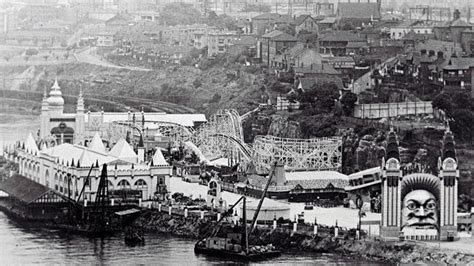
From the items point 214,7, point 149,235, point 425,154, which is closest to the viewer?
point 149,235

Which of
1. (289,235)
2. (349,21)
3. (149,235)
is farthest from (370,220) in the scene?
(349,21)

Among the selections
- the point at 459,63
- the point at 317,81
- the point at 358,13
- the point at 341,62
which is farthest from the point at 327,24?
the point at 459,63

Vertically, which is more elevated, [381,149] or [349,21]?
[349,21]

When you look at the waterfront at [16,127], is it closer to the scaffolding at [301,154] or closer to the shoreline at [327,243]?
the scaffolding at [301,154]

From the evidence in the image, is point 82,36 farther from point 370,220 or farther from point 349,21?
point 370,220

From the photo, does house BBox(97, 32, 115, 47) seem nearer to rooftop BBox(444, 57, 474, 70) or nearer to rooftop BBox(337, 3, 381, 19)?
rooftop BBox(337, 3, 381, 19)

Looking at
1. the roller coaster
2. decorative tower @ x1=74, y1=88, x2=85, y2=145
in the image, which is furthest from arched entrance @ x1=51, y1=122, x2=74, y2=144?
the roller coaster

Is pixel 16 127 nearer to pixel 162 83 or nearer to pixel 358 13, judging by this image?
pixel 162 83
